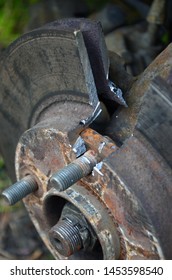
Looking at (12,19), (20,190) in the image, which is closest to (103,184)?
(20,190)

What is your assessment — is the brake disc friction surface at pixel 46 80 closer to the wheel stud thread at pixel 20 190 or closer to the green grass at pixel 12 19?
the wheel stud thread at pixel 20 190

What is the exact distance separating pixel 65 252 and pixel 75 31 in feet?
1.54

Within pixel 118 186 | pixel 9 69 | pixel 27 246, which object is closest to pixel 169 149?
pixel 118 186

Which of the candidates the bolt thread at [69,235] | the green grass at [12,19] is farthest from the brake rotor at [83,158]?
the green grass at [12,19]

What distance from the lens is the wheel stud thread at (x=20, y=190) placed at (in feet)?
4.06

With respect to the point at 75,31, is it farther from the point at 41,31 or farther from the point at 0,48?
the point at 0,48

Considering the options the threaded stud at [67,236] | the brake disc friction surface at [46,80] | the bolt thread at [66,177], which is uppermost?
the brake disc friction surface at [46,80]

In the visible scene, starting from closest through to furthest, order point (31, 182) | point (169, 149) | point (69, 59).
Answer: point (169, 149)
point (69, 59)
point (31, 182)

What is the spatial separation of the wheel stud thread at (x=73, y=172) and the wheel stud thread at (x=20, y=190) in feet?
0.57

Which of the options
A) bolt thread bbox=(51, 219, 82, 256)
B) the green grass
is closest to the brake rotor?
bolt thread bbox=(51, 219, 82, 256)

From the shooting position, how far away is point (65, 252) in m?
1.21

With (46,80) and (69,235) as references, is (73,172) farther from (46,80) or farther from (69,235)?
(46,80)
